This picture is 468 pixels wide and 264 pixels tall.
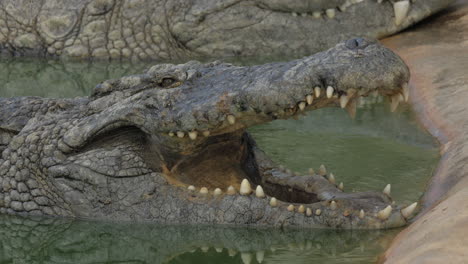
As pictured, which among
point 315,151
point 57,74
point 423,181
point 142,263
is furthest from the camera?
point 57,74

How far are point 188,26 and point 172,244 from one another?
210 inches

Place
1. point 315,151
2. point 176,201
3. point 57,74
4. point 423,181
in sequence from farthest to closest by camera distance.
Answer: point 57,74 < point 315,151 < point 423,181 < point 176,201

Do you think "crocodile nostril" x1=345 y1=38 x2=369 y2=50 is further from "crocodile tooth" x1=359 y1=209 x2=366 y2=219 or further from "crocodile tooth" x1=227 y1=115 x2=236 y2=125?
"crocodile tooth" x1=359 y1=209 x2=366 y2=219

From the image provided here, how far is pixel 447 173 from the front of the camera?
4.41 metres

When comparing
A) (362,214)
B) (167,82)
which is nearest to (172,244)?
(167,82)

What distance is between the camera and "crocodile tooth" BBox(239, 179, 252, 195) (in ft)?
13.7

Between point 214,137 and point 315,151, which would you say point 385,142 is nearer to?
point 315,151

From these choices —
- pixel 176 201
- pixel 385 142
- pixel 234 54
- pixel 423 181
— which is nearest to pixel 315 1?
pixel 234 54

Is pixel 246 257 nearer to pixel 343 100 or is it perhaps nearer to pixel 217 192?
pixel 217 192

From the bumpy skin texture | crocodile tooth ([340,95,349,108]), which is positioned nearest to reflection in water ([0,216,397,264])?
crocodile tooth ([340,95,349,108])

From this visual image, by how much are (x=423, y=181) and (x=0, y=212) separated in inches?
91.2

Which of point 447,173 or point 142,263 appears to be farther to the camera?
point 447,173

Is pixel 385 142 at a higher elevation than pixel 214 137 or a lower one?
lower

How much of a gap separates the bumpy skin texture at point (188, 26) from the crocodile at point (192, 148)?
441 centimetres
